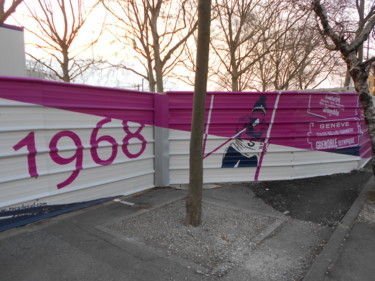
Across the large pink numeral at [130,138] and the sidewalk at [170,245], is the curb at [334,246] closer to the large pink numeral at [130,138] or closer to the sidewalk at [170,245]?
the sidewalk at [170,245]

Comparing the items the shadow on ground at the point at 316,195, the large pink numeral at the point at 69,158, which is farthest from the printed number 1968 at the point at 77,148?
the shadow on ground at the point at 316,195

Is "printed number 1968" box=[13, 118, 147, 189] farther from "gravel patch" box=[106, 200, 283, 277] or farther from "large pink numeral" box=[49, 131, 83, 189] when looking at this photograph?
"gravel patch" box=[106, 200, 283, 277]

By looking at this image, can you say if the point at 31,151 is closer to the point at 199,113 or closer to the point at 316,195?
the point at 199,113

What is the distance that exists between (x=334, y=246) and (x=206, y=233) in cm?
163

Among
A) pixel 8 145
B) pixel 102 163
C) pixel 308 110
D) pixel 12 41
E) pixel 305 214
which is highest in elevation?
pixel 12 41

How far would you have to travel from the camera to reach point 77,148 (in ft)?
14.7

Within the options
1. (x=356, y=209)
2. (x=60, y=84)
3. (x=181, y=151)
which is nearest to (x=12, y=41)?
(x=60, y=84)

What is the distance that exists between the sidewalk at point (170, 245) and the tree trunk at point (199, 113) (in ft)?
1.08

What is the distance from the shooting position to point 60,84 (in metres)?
4.17

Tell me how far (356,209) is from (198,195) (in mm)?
2881

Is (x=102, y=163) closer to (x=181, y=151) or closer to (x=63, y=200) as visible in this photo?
(x=63, y=200)

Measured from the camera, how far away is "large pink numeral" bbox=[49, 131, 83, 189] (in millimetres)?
4184

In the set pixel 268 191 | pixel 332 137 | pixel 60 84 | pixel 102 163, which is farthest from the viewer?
pixel 332 137

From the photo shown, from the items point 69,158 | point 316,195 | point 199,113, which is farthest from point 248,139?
point 69,158
